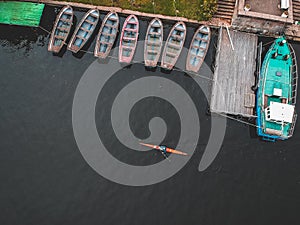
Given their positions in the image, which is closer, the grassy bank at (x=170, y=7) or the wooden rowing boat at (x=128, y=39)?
the wooden rowing boat at (x=128, y=39)

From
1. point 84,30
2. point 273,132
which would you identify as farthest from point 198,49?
point 84,30

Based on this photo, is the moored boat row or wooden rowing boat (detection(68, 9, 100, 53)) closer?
the moored boat row

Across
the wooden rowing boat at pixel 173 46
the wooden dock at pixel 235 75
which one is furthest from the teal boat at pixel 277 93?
the wooden rowing boat at pixel 173 46

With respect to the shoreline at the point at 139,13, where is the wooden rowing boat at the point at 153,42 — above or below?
below

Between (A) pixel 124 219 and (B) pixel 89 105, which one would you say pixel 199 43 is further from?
(A) pixel 124 219

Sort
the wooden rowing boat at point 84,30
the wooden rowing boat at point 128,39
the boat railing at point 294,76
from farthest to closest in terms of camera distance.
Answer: the wooden rowing boat at point 84,30
the wooden rowing boat at point 128,39
the boat railing at point 294,76

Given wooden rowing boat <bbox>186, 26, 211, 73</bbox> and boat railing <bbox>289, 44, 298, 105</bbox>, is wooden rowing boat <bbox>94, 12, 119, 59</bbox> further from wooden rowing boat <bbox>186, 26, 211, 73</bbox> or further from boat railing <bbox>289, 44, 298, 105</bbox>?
boat railing <bbox>289, 44, 298, 105</bbox>

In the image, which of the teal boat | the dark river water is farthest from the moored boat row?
the teal boat

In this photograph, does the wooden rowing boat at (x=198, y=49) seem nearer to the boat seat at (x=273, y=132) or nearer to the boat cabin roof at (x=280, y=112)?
the boat cabin roof at (x=280, y=112)
